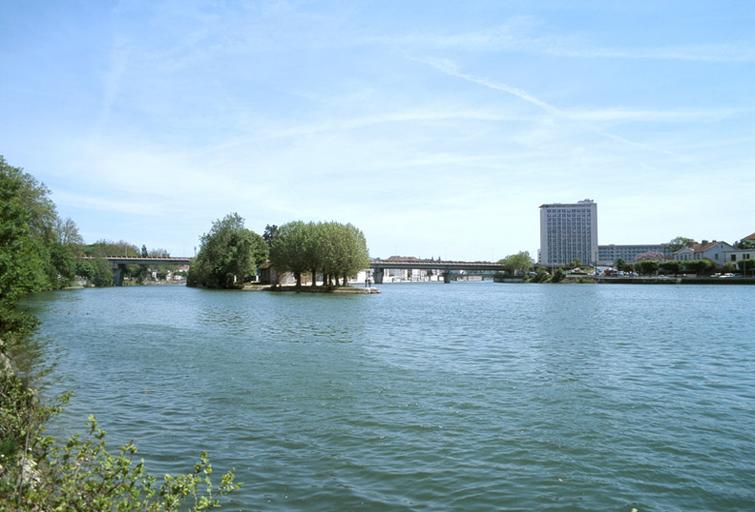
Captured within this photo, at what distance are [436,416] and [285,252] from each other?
90978mm

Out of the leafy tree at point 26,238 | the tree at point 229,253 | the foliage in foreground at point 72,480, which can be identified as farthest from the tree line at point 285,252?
the foliage in foreground at point 72,480

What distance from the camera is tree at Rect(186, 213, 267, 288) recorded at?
114 meters

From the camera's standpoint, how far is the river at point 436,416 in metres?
10.0

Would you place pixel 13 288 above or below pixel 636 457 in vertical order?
above

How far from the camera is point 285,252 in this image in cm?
10369

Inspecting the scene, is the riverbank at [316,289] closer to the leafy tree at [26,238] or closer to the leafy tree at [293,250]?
the leafy tree at [293,250]

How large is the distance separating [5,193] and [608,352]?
125 ft

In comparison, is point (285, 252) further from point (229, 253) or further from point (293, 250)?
point (229, 253)

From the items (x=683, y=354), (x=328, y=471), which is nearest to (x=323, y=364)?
(x=328, y=471)

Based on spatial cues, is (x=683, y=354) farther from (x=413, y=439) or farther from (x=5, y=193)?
(x=5, y=193)

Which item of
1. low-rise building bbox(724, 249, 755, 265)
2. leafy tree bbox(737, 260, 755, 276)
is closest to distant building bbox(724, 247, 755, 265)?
low-rise building bbox(724, 249, 755, 265)

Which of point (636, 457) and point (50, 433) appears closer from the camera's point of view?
point (636, 457)

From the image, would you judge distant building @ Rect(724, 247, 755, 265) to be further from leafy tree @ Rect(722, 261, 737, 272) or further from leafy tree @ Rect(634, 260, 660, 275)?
leafy tree @ Rect(634, 260, 660, 275)

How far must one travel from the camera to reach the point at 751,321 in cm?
4281
